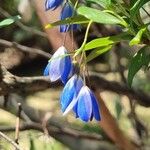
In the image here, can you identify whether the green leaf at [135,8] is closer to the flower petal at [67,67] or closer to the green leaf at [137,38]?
the green leaf at [137,38]

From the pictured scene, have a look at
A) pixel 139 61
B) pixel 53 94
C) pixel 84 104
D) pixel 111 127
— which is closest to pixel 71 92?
pixel 84 104

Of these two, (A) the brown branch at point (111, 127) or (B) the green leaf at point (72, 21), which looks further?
(A) the brown branch at point (111, 127)

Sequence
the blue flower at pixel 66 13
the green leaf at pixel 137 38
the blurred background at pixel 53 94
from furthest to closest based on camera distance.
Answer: the blurred background at pixel 53 94
the blue flower at pixel 66 13
the green leaf at pixel 137 38

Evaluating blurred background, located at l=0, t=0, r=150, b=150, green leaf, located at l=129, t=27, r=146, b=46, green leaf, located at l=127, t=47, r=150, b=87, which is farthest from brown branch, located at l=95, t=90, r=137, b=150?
green leaf, located at l=129, t=27, r=146, b=46

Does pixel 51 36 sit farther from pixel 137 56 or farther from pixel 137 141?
pixel 137 141

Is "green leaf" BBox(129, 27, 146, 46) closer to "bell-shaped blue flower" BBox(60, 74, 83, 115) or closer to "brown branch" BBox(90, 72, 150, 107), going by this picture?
"bell-shaped blue flower" BBox(60, 74, 83, 115)

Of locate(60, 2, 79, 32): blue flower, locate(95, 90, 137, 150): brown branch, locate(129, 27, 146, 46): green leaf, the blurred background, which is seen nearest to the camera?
locate(129, 27, 146, 46): green leaf

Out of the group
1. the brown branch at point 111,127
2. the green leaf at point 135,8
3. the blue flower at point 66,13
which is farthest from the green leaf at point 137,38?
the brown branch at point 111,127

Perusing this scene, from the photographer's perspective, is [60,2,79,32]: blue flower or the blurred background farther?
the blurred background
